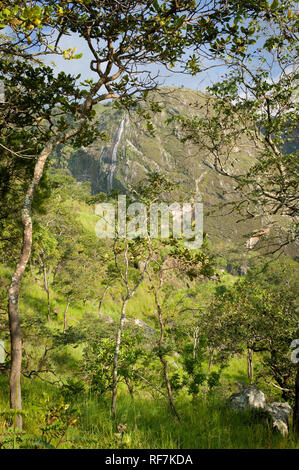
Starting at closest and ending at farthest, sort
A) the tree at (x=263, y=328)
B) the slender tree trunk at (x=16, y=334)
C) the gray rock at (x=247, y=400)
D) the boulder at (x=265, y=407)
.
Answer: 1. the slender tree trunk at (x=16, y=334)
2. the boulder at (x=265, y=407)
3. the gray rock at (x=247, y=400)
4. the tree at (x=263, y=328)

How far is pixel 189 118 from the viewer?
304 inches

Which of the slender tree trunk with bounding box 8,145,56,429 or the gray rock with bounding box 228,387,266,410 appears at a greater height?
the slender tree trunk with bounding box 8,145,56,429

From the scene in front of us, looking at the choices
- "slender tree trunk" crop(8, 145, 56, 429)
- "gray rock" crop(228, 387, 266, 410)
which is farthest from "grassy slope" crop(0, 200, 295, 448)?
"gray rock" crop(228, 387, 266, 410)

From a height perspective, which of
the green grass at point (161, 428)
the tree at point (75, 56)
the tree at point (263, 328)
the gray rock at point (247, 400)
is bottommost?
the gray rock at point (247, 400)

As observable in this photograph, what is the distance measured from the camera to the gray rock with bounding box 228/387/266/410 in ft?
16.7

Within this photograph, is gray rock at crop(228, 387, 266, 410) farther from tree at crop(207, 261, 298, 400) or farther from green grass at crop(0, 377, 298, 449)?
tree at crop(207, 261, 298, 400)

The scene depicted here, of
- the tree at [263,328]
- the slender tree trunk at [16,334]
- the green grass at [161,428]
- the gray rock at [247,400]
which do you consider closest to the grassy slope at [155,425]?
the green grass at [161,428]

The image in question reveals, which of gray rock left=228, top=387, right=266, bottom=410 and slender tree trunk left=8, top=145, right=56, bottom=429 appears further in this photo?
gray rock left=228, top=387, right=266, bottom=410

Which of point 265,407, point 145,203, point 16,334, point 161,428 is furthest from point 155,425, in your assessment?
point 145,203

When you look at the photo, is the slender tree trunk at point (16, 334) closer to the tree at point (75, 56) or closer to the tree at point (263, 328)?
the tree at point (75, 56)

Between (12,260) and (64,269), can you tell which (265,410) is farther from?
(64,269)

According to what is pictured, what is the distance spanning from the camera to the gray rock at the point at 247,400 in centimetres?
510

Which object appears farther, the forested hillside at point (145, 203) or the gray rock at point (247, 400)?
the gray rock at point (247, 400)
